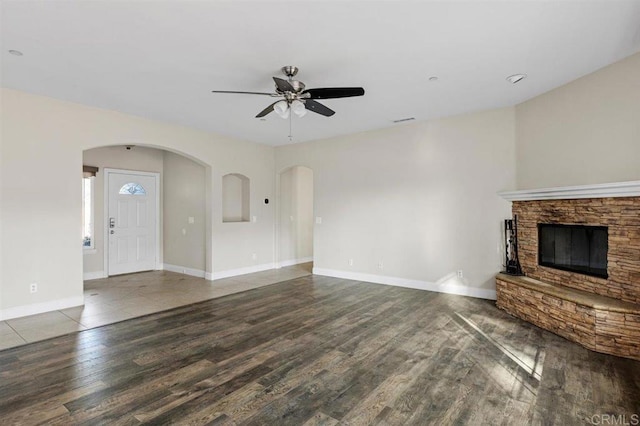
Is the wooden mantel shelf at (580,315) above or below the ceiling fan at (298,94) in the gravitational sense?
below

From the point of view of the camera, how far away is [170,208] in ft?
24.2

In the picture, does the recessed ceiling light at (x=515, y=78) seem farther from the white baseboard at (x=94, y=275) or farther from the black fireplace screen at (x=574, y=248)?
the white baseboard at (x=94, y=275)

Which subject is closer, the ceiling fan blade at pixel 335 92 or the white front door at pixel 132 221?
the ceiling fan blade at pixel 335 92

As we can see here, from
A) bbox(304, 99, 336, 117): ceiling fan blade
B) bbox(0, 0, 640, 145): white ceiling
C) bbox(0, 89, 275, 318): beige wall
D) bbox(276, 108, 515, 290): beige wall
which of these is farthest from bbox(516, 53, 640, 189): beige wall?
bbox(0, 89, 275, 318): beige wall

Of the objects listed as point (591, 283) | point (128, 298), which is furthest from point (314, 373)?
point (128, 298)

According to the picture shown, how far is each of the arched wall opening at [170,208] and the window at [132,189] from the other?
1.08ft

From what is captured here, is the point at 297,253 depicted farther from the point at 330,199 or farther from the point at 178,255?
the point at 178,255

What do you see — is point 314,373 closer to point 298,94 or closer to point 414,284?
point 298,94

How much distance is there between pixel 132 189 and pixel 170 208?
2.82 ft

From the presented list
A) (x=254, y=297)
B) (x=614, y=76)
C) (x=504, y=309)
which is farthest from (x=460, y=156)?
(x=254, y=297)

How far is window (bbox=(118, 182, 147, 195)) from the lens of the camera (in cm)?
687

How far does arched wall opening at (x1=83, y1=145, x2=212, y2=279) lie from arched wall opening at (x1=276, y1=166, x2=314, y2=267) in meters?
1.77

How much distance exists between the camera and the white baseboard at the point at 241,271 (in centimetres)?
638

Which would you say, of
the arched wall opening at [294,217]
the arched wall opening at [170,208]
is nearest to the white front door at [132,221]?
the arched wall opening at [170,208]
